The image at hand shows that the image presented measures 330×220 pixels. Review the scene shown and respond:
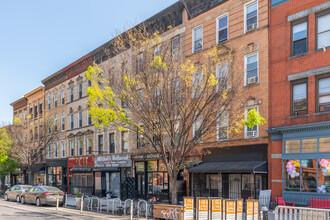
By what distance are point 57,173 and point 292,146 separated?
32.1 m

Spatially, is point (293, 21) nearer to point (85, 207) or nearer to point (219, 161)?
point (219, 161)

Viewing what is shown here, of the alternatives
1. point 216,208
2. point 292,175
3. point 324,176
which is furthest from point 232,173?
point 216,208

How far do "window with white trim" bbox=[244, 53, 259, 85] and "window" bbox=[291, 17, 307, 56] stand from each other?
2.39 meters

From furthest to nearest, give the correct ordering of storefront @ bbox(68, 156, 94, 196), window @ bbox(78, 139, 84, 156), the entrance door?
window @ bbox(78, 139, 84, 156) < storefront @ bbox(68, 156, 94, 196) < the entrance door

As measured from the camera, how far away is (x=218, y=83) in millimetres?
18203

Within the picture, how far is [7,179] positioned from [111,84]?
49.6 m

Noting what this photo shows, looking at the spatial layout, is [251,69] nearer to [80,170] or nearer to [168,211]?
[168,211]

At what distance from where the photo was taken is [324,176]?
1831cm

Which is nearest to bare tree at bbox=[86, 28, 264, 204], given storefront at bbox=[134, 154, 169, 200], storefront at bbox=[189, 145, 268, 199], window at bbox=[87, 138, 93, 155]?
storefront at bbox=[189, 145, 268, 199]

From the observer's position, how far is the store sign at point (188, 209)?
50.2 ft

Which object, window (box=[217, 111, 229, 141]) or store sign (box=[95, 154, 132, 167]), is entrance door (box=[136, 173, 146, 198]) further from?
window (box=[217, 111, 229, 141])

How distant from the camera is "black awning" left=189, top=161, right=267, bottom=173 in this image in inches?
803

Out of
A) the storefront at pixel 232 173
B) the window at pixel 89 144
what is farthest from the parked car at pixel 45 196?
the window at pixel 89 144

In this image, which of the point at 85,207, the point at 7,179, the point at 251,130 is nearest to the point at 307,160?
the point at 251,130
